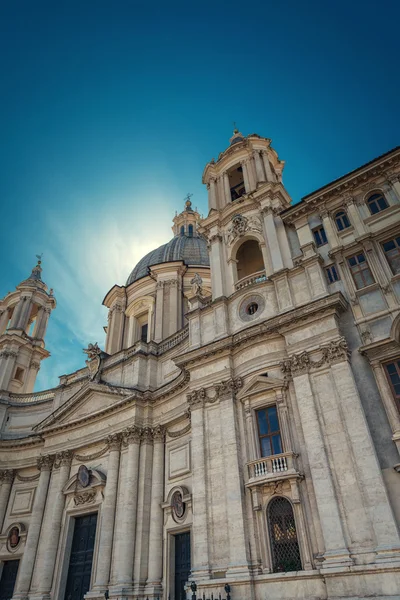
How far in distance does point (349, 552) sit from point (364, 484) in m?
2.09

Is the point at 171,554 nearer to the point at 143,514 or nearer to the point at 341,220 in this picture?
the point at 143,514

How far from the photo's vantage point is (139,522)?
71.4 ft

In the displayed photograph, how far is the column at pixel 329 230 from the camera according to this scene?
67.6 ft

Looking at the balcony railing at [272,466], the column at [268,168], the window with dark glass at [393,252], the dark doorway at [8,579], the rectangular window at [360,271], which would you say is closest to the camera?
the balcony railing at [272,466]

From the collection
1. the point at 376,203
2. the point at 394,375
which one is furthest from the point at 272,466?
the point at 376,203

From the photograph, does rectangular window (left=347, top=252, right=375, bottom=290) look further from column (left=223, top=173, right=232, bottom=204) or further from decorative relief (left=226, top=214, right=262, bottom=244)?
column (left=223, top=173, right=232, bottom=204)

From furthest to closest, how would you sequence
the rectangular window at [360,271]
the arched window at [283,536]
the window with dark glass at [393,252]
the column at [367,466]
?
the rectangular window at [360,271] → the window with dark glass at [393,252] → the arched window at [283,536] → the column at [367,466]

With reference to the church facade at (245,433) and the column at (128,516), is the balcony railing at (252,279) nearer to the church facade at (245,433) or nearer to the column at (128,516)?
the church facade at (245,433)

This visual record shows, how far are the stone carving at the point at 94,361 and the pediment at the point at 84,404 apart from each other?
2.46 feet

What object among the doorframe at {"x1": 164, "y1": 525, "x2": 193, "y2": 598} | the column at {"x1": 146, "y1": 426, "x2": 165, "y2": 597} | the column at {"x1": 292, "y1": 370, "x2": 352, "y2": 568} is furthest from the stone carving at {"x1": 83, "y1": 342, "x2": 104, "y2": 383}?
the column at {"x1": 292, "y1": 370, "x2": 352, "y2": 568}

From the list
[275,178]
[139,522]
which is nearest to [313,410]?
[139,522]

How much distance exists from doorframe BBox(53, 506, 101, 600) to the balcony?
36.9 feet

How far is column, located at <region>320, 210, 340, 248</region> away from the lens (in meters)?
20.6

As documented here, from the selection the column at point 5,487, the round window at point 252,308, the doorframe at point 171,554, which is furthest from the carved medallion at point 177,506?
the column at point 5,487
